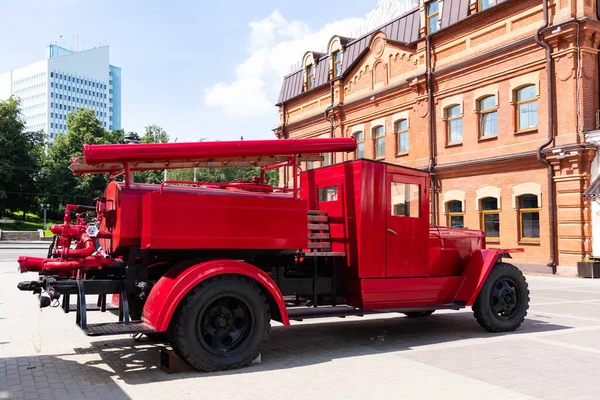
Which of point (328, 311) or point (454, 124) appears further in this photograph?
point (454, 124)

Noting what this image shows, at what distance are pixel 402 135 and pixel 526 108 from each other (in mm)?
7132

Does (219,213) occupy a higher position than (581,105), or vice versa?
(581,105)

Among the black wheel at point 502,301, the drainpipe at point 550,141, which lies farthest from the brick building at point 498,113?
the black wheel at point 502,301

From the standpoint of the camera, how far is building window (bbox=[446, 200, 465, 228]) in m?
23.1

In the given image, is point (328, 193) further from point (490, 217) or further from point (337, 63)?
point (337, 63)

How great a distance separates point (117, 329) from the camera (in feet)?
18.7

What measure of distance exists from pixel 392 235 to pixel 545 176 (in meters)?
14.1

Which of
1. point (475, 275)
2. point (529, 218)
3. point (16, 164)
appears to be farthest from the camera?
point (16, 164)

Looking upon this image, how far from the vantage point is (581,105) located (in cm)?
1858

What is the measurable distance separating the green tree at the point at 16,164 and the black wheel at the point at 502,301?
189ft

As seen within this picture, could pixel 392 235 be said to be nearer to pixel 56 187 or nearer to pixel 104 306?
pixel 104 306

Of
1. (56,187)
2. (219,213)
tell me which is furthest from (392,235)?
(56,187)

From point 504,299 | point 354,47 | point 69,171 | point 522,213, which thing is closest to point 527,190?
point 522,213

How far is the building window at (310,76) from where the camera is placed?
34250 millimetres
